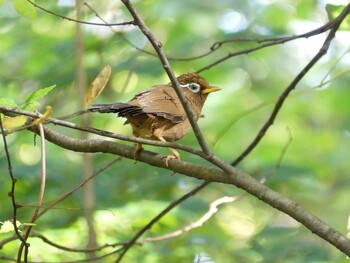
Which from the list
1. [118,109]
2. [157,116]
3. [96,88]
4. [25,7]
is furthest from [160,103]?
[25,7]

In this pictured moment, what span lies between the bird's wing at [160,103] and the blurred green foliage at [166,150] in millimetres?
295

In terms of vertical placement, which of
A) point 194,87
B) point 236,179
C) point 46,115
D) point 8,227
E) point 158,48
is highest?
point 194,87

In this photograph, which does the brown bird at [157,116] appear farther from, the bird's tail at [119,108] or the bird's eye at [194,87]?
the bird's eye at [194,87]

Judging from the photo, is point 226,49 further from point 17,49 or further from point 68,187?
point 68,187

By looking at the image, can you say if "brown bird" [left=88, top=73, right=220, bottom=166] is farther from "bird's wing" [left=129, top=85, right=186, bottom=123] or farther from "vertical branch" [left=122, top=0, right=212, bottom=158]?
"vertical branch" [left=122, top=0, right=212, bottom=158]

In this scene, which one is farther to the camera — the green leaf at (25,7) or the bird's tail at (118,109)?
the bird's tail at (118,109)

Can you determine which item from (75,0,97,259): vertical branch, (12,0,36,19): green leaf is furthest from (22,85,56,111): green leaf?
(75,0,97,259): vertical branch

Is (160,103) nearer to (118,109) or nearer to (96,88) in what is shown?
(118,109)

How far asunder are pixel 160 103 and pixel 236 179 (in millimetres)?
1217

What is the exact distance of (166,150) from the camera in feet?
20.7

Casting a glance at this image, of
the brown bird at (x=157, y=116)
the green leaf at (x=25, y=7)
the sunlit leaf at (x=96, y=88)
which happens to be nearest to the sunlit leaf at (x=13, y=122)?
the sunlit leaf at (x=96, y=88)

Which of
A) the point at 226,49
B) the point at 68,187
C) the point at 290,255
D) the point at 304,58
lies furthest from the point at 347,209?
the point at 304,58

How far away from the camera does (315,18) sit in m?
9.95

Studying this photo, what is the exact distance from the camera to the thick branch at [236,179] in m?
2.94
